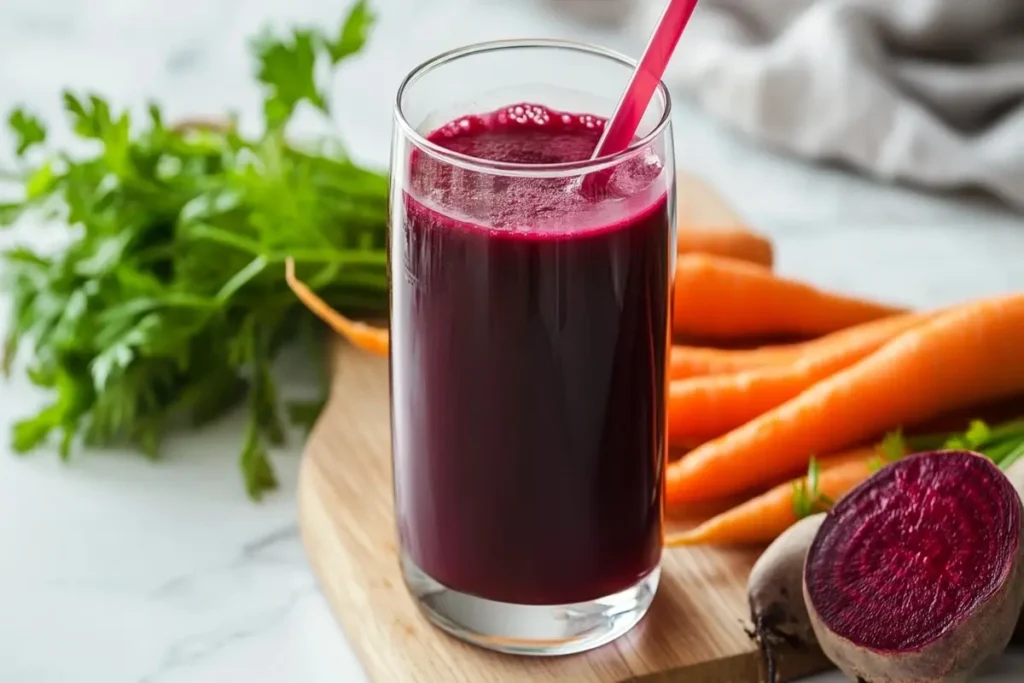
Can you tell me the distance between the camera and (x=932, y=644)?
116 cm

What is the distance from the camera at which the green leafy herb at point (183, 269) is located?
5.19 feet

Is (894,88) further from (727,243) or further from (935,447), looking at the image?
(935,447)

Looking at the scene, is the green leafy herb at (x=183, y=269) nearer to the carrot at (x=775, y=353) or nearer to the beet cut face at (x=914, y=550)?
the carrot at (x=775, y=353)

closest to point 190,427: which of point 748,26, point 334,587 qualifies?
point 334,587

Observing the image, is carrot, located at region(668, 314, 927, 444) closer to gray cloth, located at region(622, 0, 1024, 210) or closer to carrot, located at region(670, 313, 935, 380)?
carrot, located at region(670, 313, 935, 380)

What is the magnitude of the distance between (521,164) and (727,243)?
0.72m

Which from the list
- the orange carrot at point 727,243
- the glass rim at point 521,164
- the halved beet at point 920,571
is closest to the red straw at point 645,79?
the glass rim at point 521,164

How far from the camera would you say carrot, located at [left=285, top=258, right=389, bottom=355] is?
1591 millimetres

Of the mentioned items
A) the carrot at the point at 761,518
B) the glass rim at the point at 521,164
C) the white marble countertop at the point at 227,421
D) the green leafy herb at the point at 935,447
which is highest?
the glass rim at the point at 521,164

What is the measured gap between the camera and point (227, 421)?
1.66 m

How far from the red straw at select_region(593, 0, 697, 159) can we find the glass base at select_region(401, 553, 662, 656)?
1.34 feet

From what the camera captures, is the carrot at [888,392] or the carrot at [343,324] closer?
the carrot at [888,392]

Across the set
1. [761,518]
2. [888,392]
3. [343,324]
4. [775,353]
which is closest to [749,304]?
[775,353]

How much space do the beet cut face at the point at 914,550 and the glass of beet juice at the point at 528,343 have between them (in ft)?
0.56
